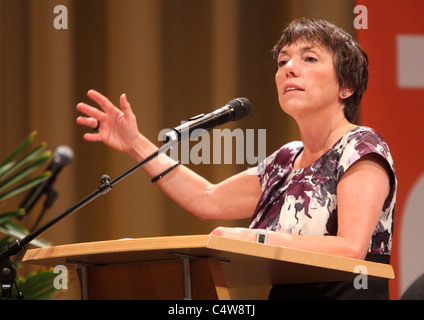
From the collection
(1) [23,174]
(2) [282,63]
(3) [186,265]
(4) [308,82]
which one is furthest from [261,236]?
(1) [23,174]

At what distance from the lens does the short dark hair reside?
171cm

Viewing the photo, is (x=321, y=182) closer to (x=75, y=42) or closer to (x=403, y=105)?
(x=403, y=105)

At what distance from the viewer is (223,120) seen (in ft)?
4.97

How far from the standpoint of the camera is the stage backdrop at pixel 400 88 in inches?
108

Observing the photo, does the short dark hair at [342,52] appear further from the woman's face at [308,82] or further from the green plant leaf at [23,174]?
the green plant leaf at [23,174]

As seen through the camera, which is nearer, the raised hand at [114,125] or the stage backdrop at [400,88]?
the raised hand at [114,125]

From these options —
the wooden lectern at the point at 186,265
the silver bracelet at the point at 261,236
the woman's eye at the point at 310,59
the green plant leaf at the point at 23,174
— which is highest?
the woman's eye at the point at 310,59

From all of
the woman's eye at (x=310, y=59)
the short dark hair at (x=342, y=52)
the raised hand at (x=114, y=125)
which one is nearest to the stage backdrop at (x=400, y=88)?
the short dark hair at (x=342, y=52)

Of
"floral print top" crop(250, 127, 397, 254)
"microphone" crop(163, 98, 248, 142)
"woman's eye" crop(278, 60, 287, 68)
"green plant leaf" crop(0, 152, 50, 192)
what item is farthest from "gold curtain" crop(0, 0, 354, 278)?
"microphone" crop(163, 98, 248, 142)

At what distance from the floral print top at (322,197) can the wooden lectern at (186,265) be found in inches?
7.7

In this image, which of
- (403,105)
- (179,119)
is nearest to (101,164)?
(179,119)

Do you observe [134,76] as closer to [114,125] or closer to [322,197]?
[114,125]
